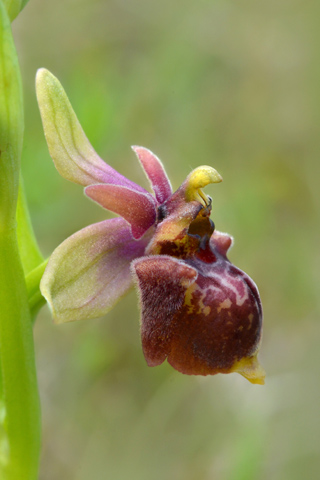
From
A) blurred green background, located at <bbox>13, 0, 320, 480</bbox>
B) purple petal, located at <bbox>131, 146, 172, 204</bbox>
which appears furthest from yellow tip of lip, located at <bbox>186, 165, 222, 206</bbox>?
blurred green background, located at <bbox>13, 0, 320, 480</bbox>

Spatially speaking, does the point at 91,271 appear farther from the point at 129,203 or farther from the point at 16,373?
the point at 16,373

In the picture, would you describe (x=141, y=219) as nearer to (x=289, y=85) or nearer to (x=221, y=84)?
(x=221, y=84)

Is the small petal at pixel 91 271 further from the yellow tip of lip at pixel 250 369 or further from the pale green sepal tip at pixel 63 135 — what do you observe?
the yellow tip of lip at pixel 250 369

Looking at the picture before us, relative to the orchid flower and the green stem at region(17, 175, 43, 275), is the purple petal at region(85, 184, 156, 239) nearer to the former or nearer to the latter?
the orchid flower

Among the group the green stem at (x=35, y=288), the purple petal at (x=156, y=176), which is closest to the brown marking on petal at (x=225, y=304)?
the purple petal at (x=156, y=176)

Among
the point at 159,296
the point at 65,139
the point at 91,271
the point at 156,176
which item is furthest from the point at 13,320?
the point at 156,176

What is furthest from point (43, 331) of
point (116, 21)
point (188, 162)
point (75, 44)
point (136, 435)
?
point (116, 21)
